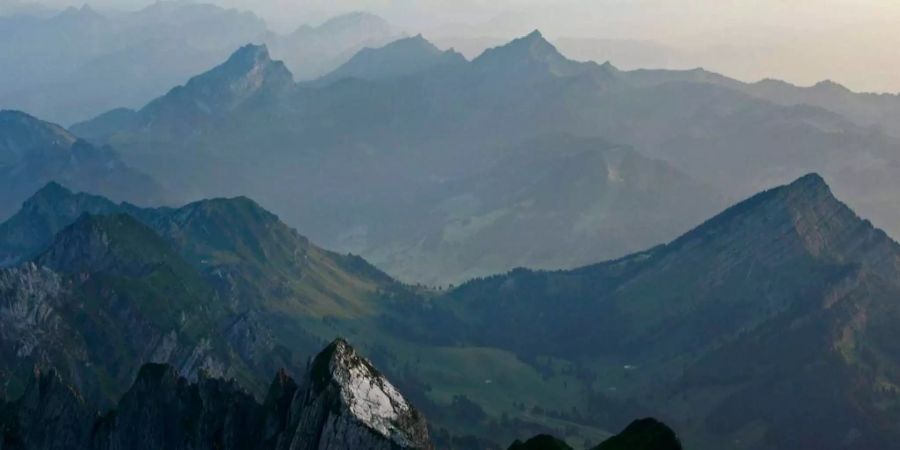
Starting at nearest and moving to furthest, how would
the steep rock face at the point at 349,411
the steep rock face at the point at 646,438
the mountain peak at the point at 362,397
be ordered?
the steep rock face at the point at 646,438 < the steep rock face at the point at 349,411 < the mountain peak at the point at 362,397

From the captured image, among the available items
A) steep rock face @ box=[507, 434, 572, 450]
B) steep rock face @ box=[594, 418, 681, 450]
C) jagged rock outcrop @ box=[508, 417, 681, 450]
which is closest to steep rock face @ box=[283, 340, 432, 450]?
steep rock face @ box=[507, 434, 572, 450]

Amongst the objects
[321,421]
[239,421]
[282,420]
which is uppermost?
[321,421]

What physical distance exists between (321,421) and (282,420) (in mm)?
17042

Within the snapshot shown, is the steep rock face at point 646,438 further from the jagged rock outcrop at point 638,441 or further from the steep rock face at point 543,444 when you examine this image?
the steep rock face at point 543,444

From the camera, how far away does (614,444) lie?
149m

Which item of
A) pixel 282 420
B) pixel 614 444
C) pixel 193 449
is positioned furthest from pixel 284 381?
pixel 614 444

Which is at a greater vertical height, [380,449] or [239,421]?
[380,449]

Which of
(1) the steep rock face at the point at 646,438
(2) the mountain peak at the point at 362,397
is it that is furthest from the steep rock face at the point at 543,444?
(2) the mountain peak at the point at 362,397

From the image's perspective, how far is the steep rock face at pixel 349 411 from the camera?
490 feet

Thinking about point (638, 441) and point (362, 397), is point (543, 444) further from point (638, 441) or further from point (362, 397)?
point (362, 397)

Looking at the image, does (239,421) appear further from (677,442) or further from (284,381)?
(677,442)

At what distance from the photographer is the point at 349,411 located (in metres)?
150

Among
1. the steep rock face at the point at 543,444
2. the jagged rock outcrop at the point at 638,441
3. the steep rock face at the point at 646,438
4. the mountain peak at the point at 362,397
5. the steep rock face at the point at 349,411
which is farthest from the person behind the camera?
the mountain peak at the point at 362,397

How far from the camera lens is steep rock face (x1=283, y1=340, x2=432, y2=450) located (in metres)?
149
